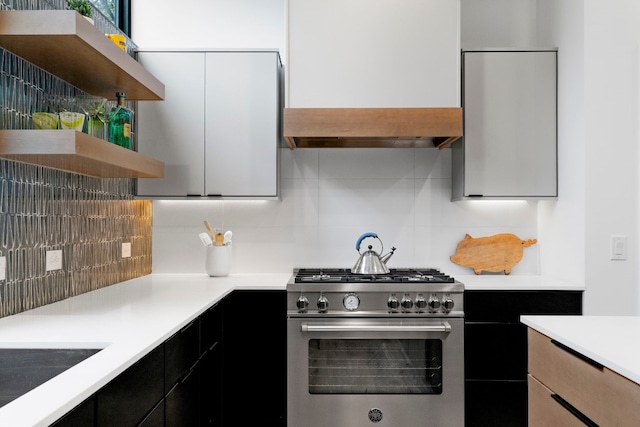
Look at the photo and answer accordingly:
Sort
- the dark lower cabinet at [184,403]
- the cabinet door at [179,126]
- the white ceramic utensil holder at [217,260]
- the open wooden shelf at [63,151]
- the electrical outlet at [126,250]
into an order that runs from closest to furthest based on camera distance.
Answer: the open wooden shelf at [63,151] → the dark lower cabinet at [184,403] → the electrical outlet at [126,250] → the cabinet door at [179,126] → the white ceramic utensil holder at [217,260]

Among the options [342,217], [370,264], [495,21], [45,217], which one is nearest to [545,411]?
[370,264]

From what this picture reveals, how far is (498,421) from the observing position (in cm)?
279

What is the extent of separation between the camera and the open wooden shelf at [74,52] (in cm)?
167

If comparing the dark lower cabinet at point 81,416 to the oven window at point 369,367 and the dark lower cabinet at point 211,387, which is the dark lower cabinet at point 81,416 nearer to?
the dark lower cabinet at point 211,387

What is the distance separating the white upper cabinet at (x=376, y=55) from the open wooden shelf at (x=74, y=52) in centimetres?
82

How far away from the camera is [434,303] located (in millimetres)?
2734

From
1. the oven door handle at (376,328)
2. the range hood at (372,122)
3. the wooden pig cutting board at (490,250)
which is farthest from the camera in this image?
the wooden pig cutting board at (490,250)

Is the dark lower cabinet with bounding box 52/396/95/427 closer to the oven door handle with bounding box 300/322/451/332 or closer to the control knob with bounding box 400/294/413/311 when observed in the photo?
the oven door handle with bounding box 300/322/451/332

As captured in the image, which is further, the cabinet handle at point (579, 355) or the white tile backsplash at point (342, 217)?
the white tile backsplash at point (342, 217)

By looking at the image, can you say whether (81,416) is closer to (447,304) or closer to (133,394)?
(133,394)

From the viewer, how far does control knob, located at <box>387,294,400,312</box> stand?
2.73 meters

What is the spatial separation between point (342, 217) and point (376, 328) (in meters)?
0.87

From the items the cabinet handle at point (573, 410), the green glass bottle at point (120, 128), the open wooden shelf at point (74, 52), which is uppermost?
the open wooden shelf at point (74, 52)

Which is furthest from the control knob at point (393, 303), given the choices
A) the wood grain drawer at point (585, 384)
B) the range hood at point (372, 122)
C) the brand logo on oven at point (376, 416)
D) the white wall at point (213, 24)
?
the white wall at point (213, 24)
